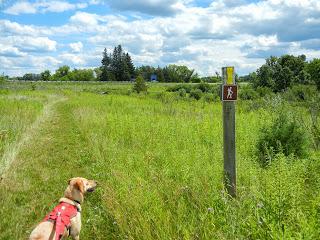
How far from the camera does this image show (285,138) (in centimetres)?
760

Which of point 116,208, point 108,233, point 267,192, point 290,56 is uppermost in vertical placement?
point 290,56

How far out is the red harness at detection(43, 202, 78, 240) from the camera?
13.1 feet

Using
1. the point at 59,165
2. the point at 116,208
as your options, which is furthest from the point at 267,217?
the point at 59,165

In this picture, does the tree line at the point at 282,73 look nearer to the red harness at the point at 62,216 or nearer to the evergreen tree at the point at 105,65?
the red harness at the point at 62,216

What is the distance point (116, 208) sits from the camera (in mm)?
4719

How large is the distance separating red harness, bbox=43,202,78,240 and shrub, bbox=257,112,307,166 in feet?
13.9

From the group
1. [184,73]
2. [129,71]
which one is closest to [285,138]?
[129,71]

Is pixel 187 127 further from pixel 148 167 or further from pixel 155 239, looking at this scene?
pixel 155 239

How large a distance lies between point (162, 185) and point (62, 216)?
1517 millimetres

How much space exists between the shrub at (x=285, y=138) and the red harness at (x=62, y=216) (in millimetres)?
4227

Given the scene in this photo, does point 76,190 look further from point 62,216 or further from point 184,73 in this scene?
point 184,73

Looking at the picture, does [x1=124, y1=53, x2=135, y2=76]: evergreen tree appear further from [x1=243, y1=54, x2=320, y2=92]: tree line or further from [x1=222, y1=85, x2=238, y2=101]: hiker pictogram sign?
[x1=222, y1=85, x2=238, y2=101]: hiker pictogram sign

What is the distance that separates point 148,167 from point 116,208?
179 cm

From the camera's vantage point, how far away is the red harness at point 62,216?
13.1 feet
